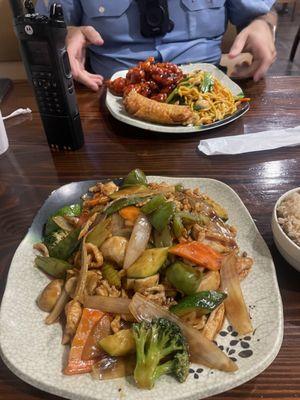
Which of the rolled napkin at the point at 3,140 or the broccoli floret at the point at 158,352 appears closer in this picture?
the broccoli floret at the point at 158,352

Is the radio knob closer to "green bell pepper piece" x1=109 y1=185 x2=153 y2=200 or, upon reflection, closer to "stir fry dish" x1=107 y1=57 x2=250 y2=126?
"stir fry dish" x1=107 y1=57 x2=250 y2=126

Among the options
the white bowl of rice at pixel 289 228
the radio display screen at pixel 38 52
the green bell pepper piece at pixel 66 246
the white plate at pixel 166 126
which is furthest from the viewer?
the white plate at pixel 166 126

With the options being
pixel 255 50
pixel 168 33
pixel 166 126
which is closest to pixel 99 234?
pixel 166 126

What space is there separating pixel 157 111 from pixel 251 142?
51 centimetres

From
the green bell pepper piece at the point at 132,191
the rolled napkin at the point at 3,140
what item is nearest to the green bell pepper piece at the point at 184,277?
the green bell pepper piece at the point at 132,191

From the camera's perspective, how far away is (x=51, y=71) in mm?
1578

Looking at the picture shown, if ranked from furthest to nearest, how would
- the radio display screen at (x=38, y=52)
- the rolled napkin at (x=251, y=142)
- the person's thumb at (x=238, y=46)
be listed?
the person's thumb at (x=238, y=46)
the rolled napkin at (x=251, y=142)
the radio display screen at (x=38, y=52)

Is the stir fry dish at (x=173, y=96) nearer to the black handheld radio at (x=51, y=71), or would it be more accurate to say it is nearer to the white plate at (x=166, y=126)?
the white plate at (x=166, y=126)

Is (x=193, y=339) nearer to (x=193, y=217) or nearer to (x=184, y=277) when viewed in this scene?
(x=184, y=277)

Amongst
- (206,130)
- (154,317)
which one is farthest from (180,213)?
(206,130)

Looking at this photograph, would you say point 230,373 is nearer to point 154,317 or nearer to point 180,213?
point 154,317

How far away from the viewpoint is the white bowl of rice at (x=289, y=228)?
42.1 inches

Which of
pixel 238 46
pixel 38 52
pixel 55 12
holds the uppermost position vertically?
pixel 55 12

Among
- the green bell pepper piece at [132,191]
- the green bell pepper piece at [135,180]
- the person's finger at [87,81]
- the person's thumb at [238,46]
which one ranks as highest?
the person's thumb at [238,46]
